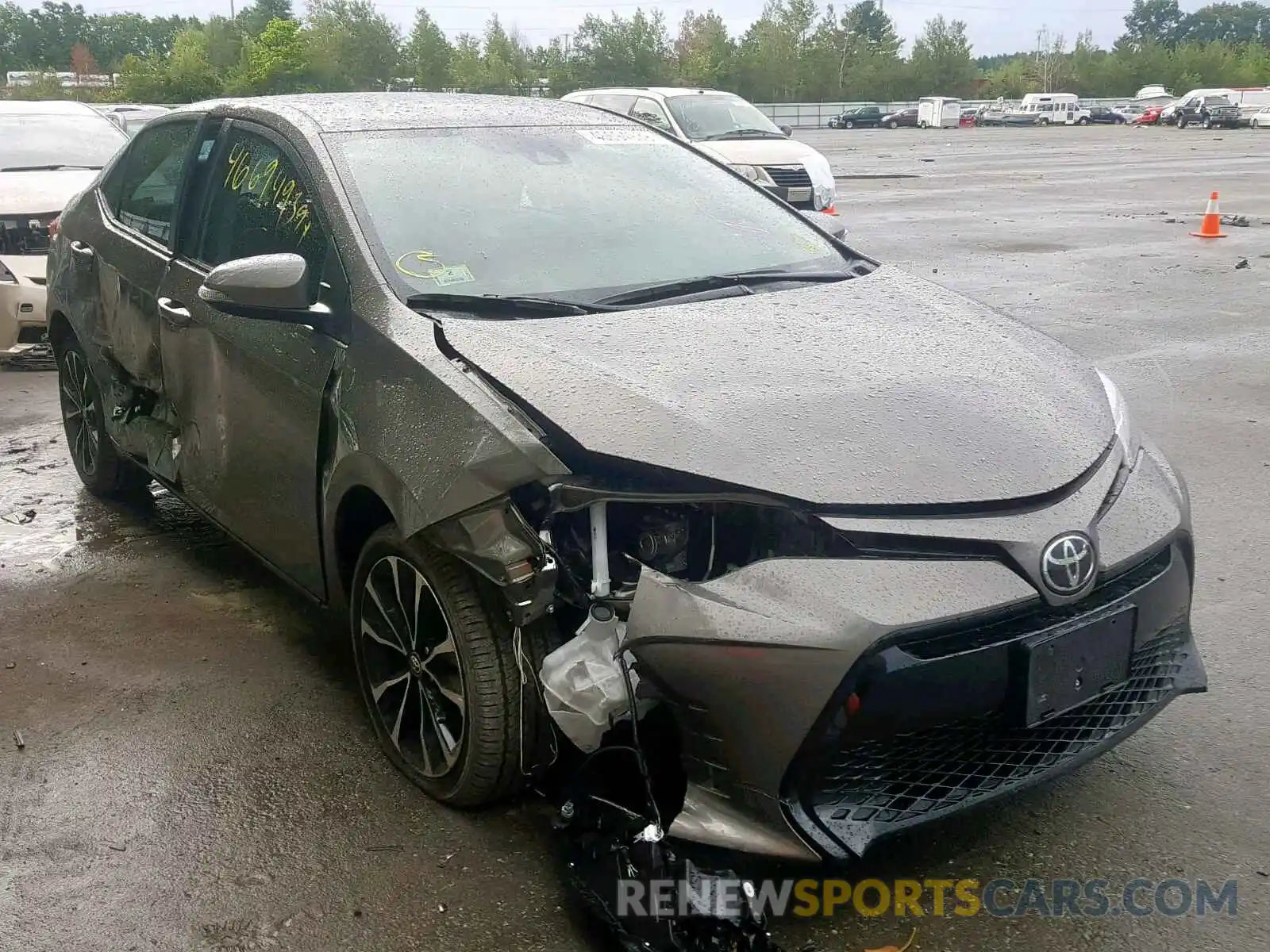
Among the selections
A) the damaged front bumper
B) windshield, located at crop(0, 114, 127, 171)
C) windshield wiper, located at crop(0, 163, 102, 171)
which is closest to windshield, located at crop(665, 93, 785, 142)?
windshield, located at crop(0, 114, 127, 171)

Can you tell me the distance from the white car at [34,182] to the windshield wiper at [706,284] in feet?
14.5

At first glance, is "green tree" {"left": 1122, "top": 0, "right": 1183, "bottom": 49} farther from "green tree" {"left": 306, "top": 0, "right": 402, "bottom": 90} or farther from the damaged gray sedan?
the damaged gray sedan

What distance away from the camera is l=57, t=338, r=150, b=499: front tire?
5.26m

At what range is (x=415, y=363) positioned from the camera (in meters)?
2.97

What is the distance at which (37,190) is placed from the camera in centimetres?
852

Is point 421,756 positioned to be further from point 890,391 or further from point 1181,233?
point 1181,233

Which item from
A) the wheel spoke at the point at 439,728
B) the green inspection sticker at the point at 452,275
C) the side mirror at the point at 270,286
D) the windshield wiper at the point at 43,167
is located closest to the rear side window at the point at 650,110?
the windshield wiper at the point at 43,167

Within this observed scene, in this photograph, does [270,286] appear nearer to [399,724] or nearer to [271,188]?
[271,188]

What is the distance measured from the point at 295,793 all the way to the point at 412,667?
46cm

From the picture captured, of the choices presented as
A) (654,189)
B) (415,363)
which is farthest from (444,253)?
(654,189)

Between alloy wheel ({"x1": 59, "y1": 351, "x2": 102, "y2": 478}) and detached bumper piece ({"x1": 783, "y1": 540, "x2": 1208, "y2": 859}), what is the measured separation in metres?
3.83

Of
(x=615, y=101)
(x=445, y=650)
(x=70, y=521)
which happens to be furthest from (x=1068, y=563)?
(x=615, y=101)

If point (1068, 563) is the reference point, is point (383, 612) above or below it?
below

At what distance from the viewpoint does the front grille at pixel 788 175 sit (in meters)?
14.0
